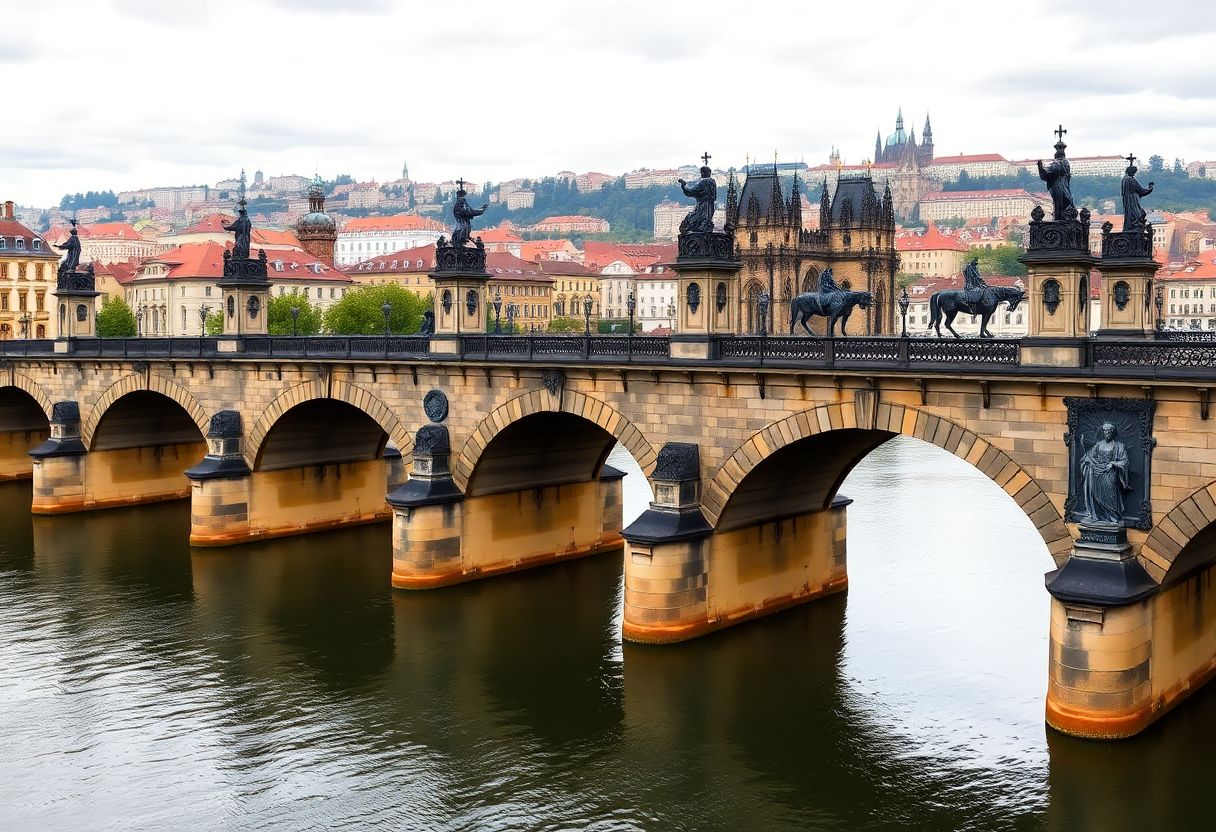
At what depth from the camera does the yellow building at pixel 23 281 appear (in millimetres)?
105250

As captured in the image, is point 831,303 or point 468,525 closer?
point 831,303

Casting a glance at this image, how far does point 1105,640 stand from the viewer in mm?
23312

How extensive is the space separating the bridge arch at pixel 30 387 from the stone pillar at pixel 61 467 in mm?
1867

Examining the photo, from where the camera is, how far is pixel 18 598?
123 feet

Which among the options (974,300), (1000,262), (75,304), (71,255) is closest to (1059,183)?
(974,300)

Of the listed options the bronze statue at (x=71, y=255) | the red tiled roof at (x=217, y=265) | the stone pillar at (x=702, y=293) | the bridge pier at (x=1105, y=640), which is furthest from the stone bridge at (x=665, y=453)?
the red tiled roof at (x=217, y=265)

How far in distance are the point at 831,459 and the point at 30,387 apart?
35.1 m

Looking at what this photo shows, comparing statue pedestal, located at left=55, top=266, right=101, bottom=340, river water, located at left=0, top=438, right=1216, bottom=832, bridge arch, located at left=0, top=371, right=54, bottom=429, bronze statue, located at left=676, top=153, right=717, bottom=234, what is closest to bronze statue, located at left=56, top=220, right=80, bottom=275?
statue pedestal, located at left=55, top=266, right=101, bottom=340

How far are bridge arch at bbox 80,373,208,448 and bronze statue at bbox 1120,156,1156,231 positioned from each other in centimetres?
2940

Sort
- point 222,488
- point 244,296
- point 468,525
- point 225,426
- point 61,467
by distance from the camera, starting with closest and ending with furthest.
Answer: point 468,525
point 222,488
point 225,426
point 244,296
point 61,467

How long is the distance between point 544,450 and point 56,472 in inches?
852

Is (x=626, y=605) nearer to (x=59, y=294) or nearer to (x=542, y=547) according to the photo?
(x=542, y=547)

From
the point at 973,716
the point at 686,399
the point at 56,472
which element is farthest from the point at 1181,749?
the point at 56,472

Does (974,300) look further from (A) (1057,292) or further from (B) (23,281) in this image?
(B) (23,281)
